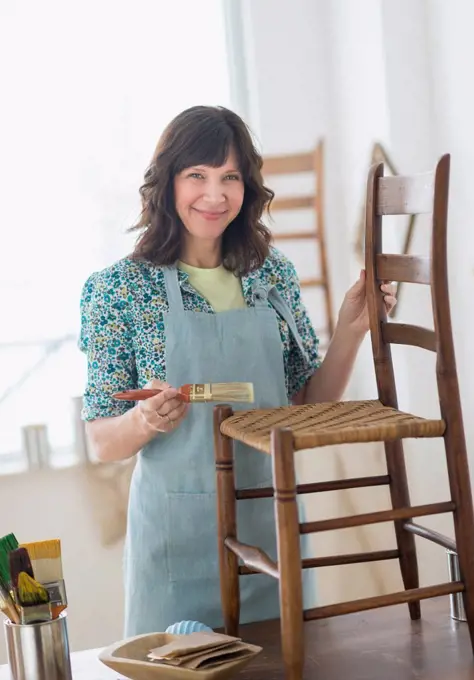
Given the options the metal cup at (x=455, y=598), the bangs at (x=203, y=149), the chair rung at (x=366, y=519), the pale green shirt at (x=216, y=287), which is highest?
the bangs at (x=203, y=149)

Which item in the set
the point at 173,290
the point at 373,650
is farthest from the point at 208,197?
the point at 373,650

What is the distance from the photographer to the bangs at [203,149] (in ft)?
6.18

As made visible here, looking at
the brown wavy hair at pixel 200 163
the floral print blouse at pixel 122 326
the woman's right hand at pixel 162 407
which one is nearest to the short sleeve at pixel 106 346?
the floral print blouse at pixel 122 326

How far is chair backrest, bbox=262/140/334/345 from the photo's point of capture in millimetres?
3211

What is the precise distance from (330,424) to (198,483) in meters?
0.51

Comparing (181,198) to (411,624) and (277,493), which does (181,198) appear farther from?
(411,624)

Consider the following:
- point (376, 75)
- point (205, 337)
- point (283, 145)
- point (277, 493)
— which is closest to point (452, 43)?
point (376, 75)

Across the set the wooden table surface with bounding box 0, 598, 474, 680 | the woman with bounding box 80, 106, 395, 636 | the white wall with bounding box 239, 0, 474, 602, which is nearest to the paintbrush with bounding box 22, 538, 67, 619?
the wooden table surface with bounding box 0, 598, 474, 680

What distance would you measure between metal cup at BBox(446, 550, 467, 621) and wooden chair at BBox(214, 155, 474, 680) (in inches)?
2.4

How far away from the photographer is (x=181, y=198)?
1900 mm

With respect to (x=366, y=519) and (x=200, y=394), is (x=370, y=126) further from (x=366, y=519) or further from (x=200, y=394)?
(x=366, y=519)

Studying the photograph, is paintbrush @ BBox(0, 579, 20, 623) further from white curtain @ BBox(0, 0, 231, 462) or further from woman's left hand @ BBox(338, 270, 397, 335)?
white curtain @ BBox(0, 0, 231, 462)

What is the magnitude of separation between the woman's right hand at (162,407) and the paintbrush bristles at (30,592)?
0.36m

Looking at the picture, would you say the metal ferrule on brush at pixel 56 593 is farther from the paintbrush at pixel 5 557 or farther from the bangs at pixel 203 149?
the bangs at pixel 203 149
